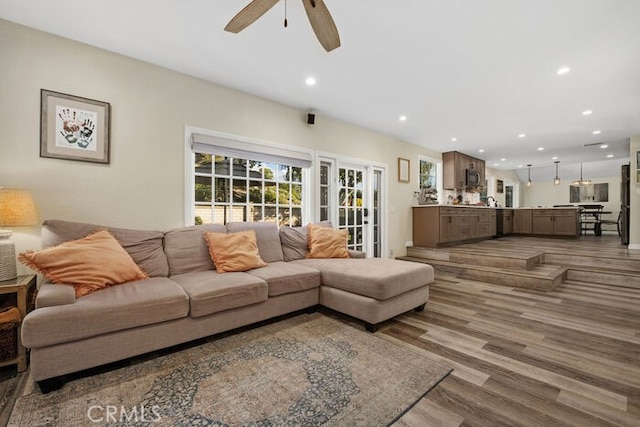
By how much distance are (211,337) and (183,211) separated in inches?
56.1

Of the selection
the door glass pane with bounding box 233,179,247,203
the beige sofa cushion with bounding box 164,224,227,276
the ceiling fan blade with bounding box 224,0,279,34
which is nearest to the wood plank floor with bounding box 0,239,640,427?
the beige sofa cushion with bounding box 164,224,227,276

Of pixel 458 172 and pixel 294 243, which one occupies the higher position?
pixel 458 172

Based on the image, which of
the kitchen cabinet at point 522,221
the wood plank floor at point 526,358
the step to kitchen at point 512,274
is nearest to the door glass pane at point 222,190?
the wood plank floor at point 526,358

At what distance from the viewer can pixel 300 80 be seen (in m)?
3.29

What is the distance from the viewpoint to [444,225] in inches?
225

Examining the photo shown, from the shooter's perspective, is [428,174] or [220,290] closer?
[220,290]

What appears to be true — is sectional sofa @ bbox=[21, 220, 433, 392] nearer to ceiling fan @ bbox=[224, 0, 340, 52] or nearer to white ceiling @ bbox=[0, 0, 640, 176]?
white ceiling @ bbox=[0, 0, 640, 176]

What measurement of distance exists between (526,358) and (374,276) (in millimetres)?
1210

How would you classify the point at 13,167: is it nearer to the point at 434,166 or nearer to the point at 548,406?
the point at 548,406

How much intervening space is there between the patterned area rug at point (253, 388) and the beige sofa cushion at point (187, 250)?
2.63ft

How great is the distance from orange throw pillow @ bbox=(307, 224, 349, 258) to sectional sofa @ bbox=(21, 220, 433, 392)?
0.48 feet

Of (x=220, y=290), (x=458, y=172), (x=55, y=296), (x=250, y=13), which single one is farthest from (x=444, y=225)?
(x=55, y=296)

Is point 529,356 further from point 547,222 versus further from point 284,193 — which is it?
point 547,222

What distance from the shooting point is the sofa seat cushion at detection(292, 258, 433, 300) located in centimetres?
249
